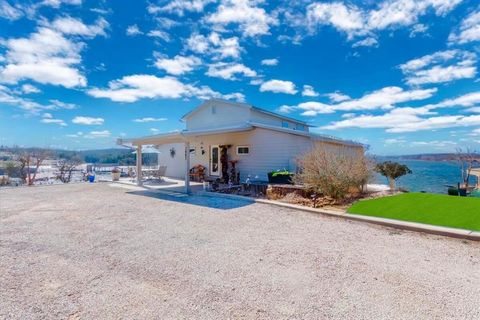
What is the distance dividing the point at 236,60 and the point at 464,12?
1176 cm

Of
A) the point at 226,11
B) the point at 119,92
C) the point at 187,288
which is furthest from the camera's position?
the point at 119,92

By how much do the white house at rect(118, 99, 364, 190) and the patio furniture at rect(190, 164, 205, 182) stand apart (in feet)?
1.21

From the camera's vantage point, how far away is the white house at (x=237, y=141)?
41.2 feet

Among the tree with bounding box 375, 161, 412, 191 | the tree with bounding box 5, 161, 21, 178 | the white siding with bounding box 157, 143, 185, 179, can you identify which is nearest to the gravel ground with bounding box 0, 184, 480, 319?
the tree with bounding box 375, 161, 412, 191

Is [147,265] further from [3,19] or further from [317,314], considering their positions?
[3,19]

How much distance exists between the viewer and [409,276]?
12.0 ft

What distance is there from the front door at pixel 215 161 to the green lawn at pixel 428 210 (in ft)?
31.7

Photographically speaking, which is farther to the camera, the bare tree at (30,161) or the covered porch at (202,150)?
the bare tree at (30,161)

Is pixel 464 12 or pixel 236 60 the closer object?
pixel 464 12

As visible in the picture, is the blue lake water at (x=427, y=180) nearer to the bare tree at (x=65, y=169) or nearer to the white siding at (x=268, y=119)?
the white siding at (x=268, y=119)

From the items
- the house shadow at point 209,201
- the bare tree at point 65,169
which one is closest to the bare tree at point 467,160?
the house shadow at point 209,201

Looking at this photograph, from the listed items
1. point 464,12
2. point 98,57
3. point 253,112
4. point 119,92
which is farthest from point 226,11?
point 119,92

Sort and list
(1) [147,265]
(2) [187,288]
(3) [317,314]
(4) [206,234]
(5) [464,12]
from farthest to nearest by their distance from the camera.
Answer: (5) [464,12], (4) [206,234], (1) [147,265], (2) [187,288], (3) [317,314]

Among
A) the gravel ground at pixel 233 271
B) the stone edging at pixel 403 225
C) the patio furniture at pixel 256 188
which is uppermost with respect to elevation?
the patio furniture at pixel 256 188
